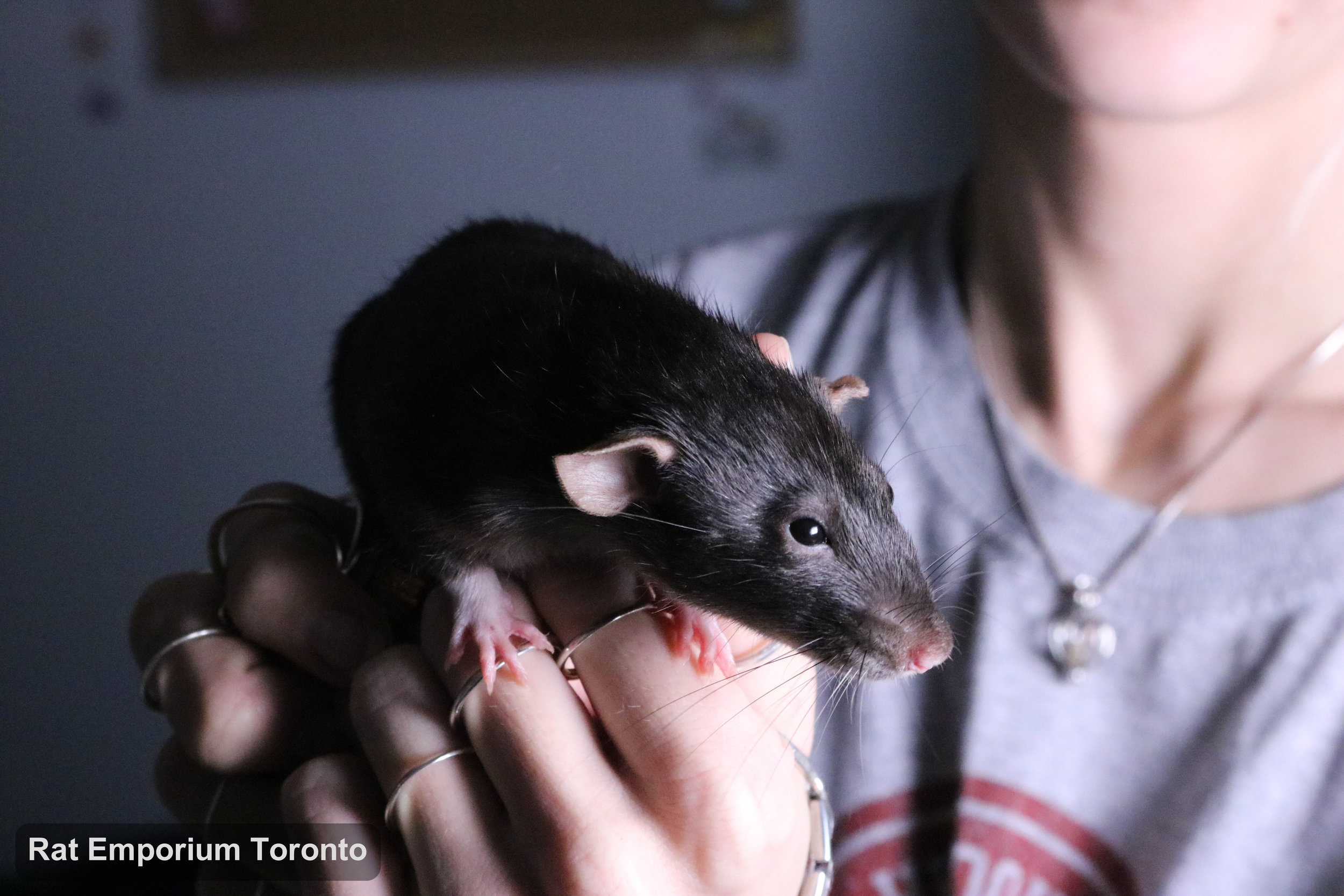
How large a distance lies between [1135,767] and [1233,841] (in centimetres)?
18

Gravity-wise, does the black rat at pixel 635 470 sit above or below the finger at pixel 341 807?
above

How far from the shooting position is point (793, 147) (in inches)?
215

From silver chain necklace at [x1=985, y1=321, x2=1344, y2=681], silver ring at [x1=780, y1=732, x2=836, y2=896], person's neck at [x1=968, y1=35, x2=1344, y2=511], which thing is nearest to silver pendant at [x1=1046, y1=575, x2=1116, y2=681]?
silver chain necklace at [x1=985, y1=321, x2=1344, y2=681]

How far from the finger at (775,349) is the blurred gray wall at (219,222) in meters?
0.45

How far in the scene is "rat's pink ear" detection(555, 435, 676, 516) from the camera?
1.19 metres

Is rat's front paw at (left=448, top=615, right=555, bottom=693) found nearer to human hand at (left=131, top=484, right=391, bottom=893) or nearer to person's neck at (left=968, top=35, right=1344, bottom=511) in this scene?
human hand at (left=131, top=484, right=391, bottom=893)

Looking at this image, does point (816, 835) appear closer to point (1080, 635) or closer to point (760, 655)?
point (760, 655)

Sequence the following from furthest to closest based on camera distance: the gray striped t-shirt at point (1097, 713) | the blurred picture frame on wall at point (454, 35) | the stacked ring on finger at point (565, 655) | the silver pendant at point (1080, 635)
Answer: the blurred picture frame on wall at point (454, 35)
the silver pendant at point (1080, 635)
the gray striped t-shirt at point (1097, 713)
the stacked ring on finger at point (565, 655)

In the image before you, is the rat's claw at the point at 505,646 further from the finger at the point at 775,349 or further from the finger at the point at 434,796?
the finger at the point at 775,349

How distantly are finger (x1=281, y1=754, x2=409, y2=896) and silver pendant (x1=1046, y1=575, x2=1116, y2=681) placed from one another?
115 cm

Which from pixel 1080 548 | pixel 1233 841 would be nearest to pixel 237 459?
pixel 1080 548

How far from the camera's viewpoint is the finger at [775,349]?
1405 mm

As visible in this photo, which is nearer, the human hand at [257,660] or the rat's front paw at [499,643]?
the rat's front paw at [499,643]

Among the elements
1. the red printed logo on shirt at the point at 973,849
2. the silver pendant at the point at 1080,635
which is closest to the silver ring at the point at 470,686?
the red printed logo on shirt at the point at 973,849
